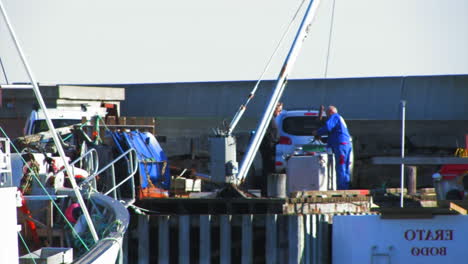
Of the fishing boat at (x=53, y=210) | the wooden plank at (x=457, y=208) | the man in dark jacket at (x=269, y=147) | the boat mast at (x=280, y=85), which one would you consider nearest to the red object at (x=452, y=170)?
the wooden plank at (x=457, y=208)

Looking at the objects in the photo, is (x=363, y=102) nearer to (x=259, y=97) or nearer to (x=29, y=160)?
(x=259, y=97)

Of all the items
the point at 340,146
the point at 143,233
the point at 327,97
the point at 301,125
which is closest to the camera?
the point at 143,233

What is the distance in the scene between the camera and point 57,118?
979 inches

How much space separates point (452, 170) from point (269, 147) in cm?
362

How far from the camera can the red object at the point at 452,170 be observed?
21.3 meters

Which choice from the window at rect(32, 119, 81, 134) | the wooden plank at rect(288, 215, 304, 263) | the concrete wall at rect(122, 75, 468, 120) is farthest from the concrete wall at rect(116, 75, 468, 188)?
the wooden plank at rect(288, 215, 304, 263)

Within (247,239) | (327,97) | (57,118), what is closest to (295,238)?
(247,239)

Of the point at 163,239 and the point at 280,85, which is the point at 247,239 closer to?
the point at 163,239

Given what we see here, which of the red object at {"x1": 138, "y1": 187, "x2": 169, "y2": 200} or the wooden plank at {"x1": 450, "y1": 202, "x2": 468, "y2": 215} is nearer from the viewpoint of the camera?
the wooden plank at {"x1": 450, "y1": 202, "x2": 468, "y2": 215}

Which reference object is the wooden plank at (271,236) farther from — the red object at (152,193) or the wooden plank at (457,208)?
the wooden plank at (457,208)

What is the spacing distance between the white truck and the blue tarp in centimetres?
321

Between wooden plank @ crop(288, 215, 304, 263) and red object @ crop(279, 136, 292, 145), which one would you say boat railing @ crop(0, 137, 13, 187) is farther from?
red object @ crop(279, 136, 292, 145)

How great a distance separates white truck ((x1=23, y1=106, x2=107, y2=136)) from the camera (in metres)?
24.1

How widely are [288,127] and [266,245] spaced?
242 inches
